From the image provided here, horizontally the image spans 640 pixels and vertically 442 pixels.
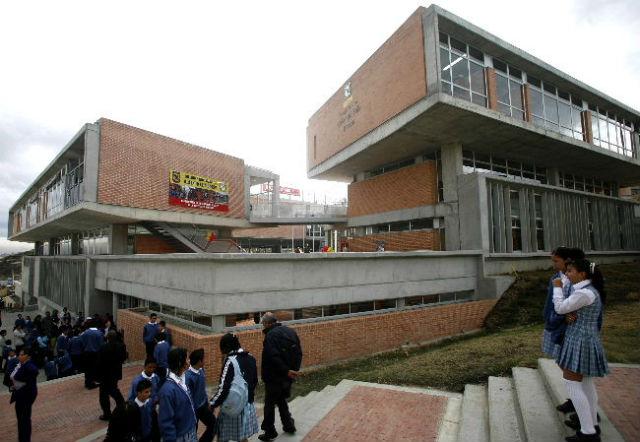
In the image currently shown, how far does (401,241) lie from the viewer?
68.0 feet

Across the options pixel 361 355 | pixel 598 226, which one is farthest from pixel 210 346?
pixel 598 226

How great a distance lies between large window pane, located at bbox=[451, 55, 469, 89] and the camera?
16109 mm

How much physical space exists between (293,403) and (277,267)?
4081 mm

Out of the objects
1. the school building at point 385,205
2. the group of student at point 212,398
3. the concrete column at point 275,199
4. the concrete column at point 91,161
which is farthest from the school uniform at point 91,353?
the concrete column at point 275,199

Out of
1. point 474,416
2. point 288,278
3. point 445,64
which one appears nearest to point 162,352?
point 288,278

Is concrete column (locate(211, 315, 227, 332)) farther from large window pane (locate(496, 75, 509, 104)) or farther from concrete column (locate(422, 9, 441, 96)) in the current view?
large window pane (locate(496, 75, 509, 104))

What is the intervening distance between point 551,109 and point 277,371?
72.5ft

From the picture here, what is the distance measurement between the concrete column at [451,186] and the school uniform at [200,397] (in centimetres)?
1532

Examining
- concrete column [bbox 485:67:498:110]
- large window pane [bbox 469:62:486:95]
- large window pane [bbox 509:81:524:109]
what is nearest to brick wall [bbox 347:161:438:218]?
concrete column [bbox 485:67:498:110]

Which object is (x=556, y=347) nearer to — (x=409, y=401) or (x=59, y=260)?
(x=409, y=401)

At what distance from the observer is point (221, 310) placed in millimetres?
9469

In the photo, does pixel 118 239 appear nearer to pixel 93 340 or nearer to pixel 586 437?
pixel 93 340

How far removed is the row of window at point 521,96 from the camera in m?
16.2

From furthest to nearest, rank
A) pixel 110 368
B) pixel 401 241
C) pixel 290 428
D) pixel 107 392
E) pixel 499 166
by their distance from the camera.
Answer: pixel 401 241, pixel 499 166, pixel 107 392, pixel 110 368, pixel 290 428
